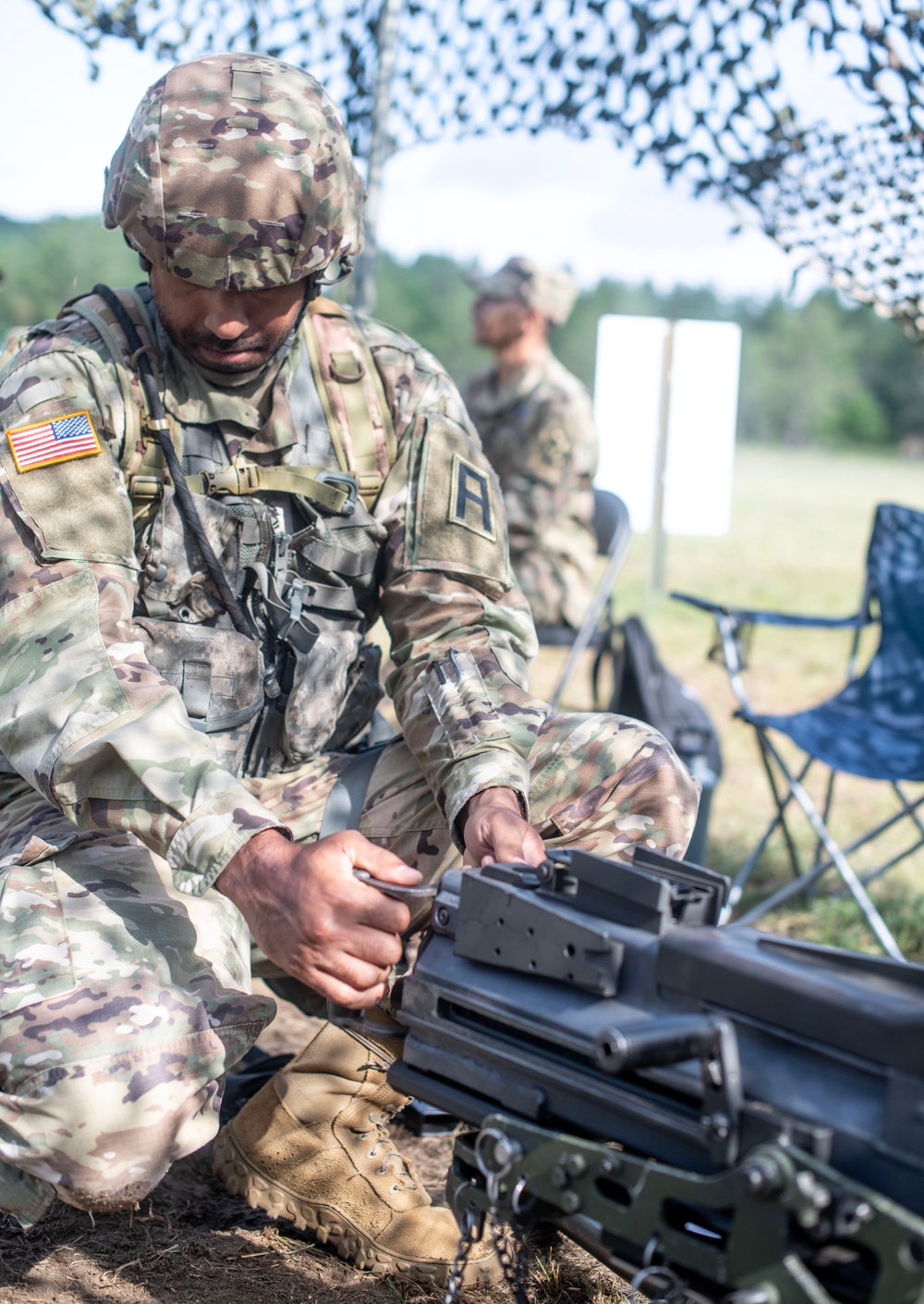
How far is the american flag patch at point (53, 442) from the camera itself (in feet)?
7.21

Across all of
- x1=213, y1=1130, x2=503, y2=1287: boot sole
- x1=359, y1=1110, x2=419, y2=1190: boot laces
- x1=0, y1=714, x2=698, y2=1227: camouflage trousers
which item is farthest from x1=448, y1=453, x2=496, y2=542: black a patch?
x1=213, y1=1130, x2=503, y2=1287: boot sole

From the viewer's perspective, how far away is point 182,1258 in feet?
6.88

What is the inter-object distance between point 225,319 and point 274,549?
45cm

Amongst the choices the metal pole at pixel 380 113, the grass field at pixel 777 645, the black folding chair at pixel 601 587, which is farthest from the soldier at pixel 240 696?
the black folding chair at pixel 601 587

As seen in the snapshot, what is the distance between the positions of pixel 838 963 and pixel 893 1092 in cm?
19

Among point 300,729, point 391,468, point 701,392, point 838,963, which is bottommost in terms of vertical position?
point 701,392

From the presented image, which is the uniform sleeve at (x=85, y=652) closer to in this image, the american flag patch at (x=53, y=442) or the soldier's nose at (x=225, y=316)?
the american flag patch at (x=53, y=442)

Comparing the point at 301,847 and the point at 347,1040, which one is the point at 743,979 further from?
the point at 347,1040

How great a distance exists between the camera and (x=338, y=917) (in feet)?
5.73

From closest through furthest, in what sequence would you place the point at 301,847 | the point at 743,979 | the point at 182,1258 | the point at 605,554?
1. the point at 743,979
2. the point at 301,847
3. the point at 182,1258
4. the point at 605,554

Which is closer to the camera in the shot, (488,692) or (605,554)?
(488,692)

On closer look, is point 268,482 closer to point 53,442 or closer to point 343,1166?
point 53,442

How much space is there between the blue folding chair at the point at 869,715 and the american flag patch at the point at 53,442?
8.09 feet

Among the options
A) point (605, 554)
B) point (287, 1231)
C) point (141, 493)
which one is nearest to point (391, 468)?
point (141, 493)
